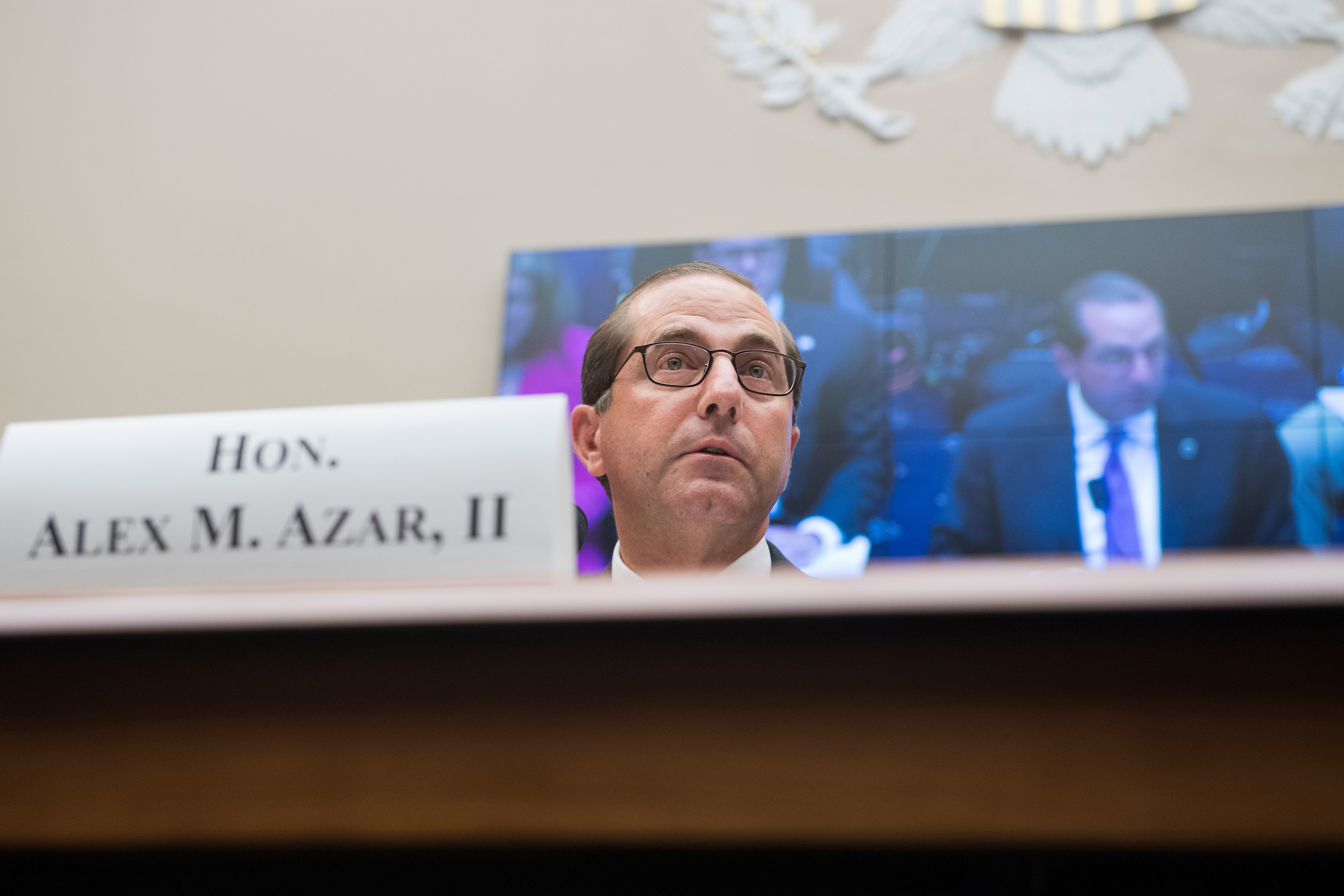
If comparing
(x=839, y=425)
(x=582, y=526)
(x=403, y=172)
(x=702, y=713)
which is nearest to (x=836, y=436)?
(x=839, y=425)

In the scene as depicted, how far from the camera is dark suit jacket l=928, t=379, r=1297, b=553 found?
1908 mm

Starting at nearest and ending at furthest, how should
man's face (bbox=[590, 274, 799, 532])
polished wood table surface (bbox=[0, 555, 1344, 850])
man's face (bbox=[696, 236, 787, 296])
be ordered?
1. polished wood table surface (bbox=[0, 555, 1344, 850])
2. man's face (bbox=[590, 274, 799, 532])
3. man's face (bbox=[696, 236, 787, 296])

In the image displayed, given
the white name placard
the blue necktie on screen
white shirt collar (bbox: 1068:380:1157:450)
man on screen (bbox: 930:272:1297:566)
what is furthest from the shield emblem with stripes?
the white name placard

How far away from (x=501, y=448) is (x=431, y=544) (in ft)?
0.21

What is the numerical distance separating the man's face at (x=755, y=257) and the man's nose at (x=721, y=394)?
907 millimetres

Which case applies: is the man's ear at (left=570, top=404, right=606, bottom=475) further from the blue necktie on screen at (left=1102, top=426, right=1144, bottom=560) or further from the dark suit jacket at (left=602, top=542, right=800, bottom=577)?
the blue necktie on screen at (left=1102, top=426, right=1144, bottom=560)

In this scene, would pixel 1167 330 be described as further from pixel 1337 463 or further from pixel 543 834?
pixel 543 834

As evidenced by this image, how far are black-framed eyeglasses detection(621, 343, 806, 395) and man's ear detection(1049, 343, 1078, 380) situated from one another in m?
0.91

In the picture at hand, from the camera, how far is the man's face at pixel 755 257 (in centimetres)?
219

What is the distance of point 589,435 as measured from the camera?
1.43m

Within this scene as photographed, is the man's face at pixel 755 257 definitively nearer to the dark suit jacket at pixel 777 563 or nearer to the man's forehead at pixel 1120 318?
the man's forehead at pixel 1120 318

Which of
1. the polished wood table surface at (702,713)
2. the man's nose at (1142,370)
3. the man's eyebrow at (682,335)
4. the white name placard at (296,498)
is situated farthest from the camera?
the man's nose at (1142,370)

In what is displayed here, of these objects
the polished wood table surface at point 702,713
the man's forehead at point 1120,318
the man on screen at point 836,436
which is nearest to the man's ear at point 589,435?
the man on screen at point 836,436

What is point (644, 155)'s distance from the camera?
2424 mm
